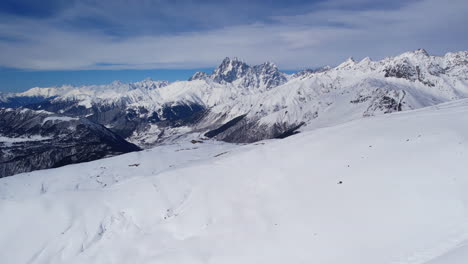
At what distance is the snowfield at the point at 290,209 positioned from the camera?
17.9 meters

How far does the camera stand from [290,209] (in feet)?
79.2

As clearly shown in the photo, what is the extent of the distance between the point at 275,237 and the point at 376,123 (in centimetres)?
2322

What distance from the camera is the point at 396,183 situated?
21703 mm

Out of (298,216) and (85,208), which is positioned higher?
(298,216)

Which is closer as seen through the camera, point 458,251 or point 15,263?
point 458,251

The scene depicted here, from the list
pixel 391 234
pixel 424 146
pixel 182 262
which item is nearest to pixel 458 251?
pixel 391 234

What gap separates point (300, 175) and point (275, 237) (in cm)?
901

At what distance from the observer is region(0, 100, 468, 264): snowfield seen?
17938 millimetres

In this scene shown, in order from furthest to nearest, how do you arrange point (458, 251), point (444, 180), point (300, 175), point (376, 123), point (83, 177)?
1. point (83, 177)
2. point (376, 123)
3. point (300, 175)
4. point (444, 180)
5. point (458, 251)

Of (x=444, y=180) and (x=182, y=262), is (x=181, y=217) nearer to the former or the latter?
(x=182, y=262)

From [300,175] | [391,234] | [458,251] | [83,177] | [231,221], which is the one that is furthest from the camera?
[83,177]

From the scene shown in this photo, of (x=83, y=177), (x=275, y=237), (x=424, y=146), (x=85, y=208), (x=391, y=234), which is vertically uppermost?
(x=424, y=146)

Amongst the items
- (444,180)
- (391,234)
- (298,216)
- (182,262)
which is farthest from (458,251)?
(182,262)

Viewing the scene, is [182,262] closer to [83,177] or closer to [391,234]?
[391,234]
